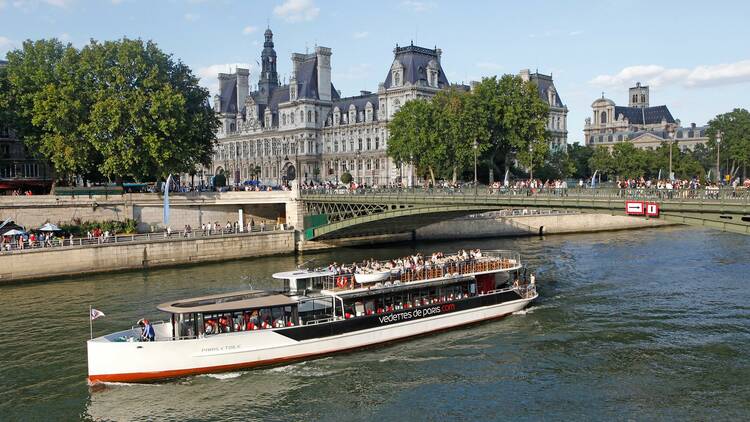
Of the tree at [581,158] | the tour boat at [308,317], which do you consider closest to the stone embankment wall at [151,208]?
the tour boat at [308,317]

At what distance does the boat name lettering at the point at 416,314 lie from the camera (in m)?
30.9

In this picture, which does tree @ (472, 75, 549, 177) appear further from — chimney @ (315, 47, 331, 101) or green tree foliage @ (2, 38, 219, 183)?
chimney @ (315, 47, 331, 101)

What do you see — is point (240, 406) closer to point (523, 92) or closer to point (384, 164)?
point (523, 92)

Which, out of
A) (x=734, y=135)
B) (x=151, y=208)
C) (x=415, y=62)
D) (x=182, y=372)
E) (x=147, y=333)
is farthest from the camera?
(x=415, y=62)

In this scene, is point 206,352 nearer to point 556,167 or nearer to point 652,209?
point 652,209

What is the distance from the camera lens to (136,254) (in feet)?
169

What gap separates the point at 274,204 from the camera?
6862 cm

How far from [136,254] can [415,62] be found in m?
63.4

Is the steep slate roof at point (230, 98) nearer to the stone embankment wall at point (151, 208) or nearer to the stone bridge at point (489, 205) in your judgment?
the stone embankment wall at point (151, 208)

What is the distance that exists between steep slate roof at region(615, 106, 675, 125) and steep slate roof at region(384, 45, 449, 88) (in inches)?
4269

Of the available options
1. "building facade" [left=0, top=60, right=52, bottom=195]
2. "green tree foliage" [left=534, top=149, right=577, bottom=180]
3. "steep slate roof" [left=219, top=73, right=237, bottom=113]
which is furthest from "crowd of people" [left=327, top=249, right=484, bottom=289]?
"steep slate roof" [left=219, top=73, right=237, bottom=113]

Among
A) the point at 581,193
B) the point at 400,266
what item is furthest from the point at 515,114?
the point at 400,266

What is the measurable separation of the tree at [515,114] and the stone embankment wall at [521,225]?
6549 millimetres

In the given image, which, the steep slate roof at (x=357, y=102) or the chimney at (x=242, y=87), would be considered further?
the chimney at (x=242, y=87)
